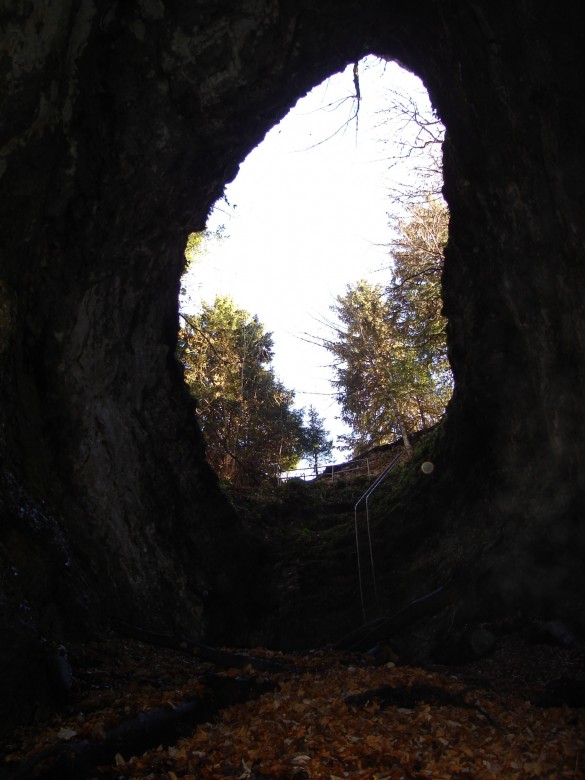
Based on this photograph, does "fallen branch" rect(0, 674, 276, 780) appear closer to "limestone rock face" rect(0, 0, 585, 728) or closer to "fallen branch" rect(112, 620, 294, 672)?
"limestone rock face" rect(0, 0, 585, 728)

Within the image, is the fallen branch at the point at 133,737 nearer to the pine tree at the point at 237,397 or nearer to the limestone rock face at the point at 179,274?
the limestone rock face at the point at 179,274

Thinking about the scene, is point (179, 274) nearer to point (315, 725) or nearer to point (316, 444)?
point (315, 725)

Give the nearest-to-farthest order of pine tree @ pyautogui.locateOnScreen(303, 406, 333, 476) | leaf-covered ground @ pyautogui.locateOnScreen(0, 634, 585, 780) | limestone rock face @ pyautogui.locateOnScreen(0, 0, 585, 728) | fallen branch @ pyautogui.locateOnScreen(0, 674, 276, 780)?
fallen branch @ pyautogui.locateOnScreen(0, 674, 276, 780), leaf-covered ground @ pyautogui.locateOnScreen(0, 634, 585, 780), limestone rock face @ pyautogui.locateOnScreen(0, 0, 585, 728), pine tree @ pyautogui.locateOnScreen(303, 406, 333, 476)

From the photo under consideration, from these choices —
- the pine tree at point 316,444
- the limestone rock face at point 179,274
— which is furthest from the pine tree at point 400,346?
the limestone rock face at point 179,274

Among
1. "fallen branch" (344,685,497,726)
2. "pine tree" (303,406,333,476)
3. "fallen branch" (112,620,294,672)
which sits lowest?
"fallen branch" (344,685,497,726)

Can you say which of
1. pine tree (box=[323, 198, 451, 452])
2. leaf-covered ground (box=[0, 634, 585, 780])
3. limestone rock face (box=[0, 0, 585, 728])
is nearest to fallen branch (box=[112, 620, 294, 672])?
leaf-covered ground (box=[0, 634, 585, 780])

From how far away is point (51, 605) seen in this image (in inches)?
222

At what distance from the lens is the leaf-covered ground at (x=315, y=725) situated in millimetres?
3510

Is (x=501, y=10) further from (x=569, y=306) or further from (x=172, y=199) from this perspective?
(x=172, y=199)

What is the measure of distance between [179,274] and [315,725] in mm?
6913

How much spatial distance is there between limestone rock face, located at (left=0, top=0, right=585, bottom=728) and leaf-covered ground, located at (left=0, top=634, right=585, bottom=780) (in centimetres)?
68

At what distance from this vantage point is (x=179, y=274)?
9305 millimetres

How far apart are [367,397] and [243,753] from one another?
16774 mm

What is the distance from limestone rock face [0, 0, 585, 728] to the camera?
225 inches
